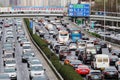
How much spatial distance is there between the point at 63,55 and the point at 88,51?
10.1 feet

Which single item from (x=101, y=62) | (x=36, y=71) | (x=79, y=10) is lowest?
(x=101, y=62)

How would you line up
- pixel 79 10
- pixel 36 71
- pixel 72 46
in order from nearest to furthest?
pixel 36 71 < pixel 72 46 < pixel 79 10

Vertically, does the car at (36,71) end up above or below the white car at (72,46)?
above

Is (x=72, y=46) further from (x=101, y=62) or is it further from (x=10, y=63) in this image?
(x=10, y=63)

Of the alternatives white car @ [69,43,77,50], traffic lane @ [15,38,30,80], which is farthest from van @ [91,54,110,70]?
white car @ [69,43,77,50]

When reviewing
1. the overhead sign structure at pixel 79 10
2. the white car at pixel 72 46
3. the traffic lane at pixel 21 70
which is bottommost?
the white car at pixel 72 46

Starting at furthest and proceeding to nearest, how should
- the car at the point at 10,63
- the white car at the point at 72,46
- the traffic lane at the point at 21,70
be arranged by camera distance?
the white car at the point at 72,46 → the car at the point at 10,63 → the traffic lane at the point at 21,70

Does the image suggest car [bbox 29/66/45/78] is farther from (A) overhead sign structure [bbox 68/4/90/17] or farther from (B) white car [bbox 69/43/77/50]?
(A) overhead sign structure [bbox 68/4/90/17]

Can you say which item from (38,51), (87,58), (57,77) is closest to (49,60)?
(87,58)

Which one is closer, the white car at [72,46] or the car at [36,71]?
the car at [36,71]

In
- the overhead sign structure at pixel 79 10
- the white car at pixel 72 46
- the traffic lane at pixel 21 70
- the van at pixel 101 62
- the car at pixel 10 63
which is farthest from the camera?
the overhead sign structure at pixel 79 10

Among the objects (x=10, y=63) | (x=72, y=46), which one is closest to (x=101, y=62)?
(x=10, y=63)

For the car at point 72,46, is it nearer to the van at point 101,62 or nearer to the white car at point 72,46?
the white car at point 72,46

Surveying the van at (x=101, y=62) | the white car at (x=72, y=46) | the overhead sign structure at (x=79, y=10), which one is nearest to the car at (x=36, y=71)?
the van at (x=101, y=62)
